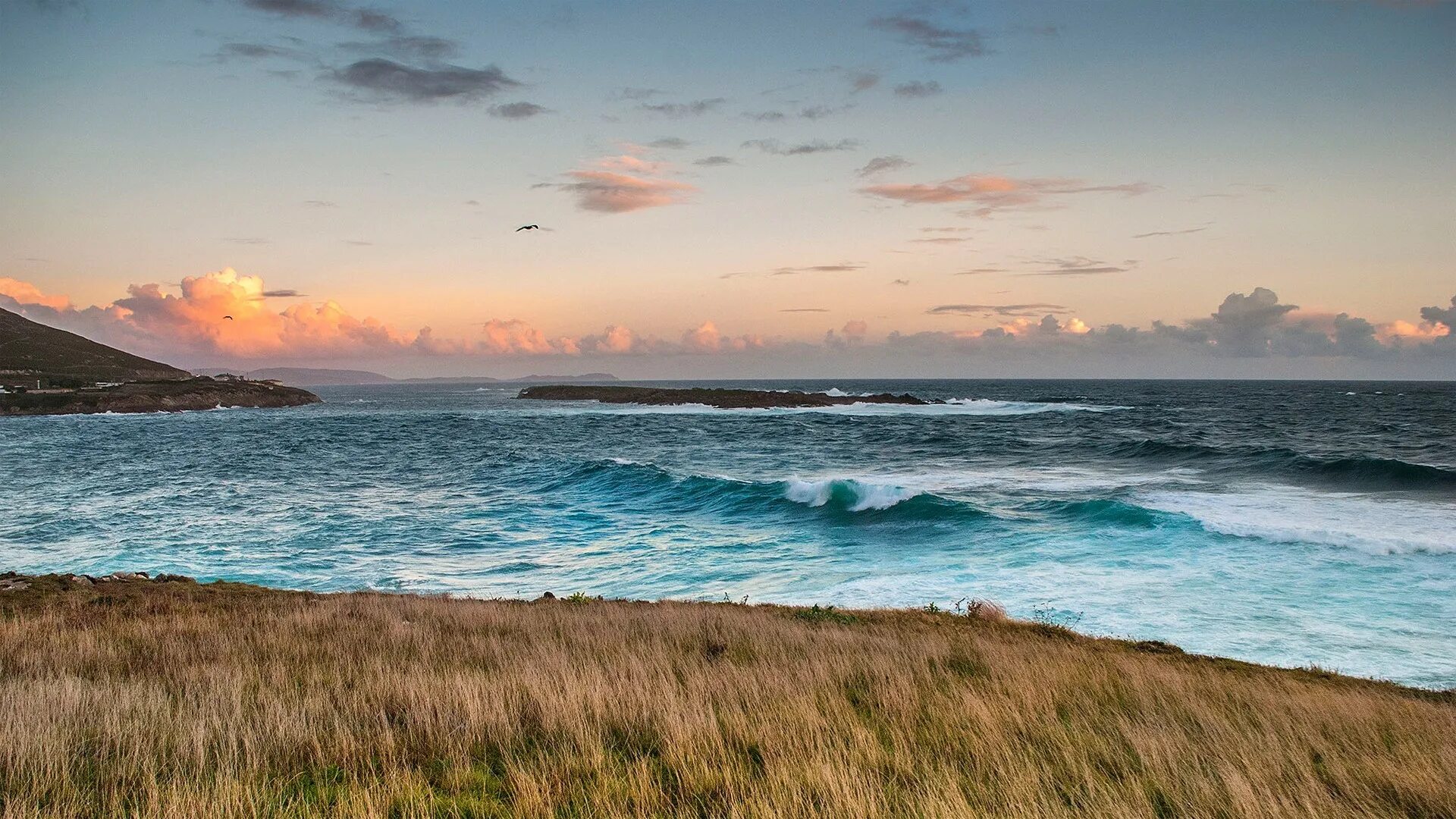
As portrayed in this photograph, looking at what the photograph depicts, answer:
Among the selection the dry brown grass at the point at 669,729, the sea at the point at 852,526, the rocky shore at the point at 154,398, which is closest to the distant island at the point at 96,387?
the rocky shore at the point at 154,398

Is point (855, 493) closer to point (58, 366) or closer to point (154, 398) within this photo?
point (154, 398)

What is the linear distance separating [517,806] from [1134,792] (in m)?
4.24

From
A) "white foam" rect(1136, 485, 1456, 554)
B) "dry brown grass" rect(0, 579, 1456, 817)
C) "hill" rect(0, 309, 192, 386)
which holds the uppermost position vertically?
"hill" rect(0, 309, 192, 386)

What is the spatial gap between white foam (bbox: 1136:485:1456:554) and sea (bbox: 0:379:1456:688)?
5.9 inches

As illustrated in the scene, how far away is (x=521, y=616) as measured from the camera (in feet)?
43.4

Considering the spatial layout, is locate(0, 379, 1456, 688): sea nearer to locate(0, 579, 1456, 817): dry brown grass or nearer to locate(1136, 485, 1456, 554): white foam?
locate(1136, 485, 1456, 554): white foam

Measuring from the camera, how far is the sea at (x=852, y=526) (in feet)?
58.4

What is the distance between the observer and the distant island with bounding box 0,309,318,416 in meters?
110

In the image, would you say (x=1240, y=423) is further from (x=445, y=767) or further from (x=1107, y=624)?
(x=445, y=767)

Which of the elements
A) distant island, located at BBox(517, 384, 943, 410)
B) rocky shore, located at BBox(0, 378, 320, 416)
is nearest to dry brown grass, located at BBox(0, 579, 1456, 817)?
distant island, located at BBox(517, 384, 943, 410)

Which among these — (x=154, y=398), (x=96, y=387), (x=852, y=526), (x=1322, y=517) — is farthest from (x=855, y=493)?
(x=96, y=387)

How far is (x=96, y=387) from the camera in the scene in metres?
132

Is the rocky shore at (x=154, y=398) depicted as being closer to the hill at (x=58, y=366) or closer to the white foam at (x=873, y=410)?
the hill at (x=58, y=366)

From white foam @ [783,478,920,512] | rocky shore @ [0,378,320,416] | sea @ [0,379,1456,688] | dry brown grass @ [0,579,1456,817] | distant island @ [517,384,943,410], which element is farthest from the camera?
distant island @ [517,384,943,410]
